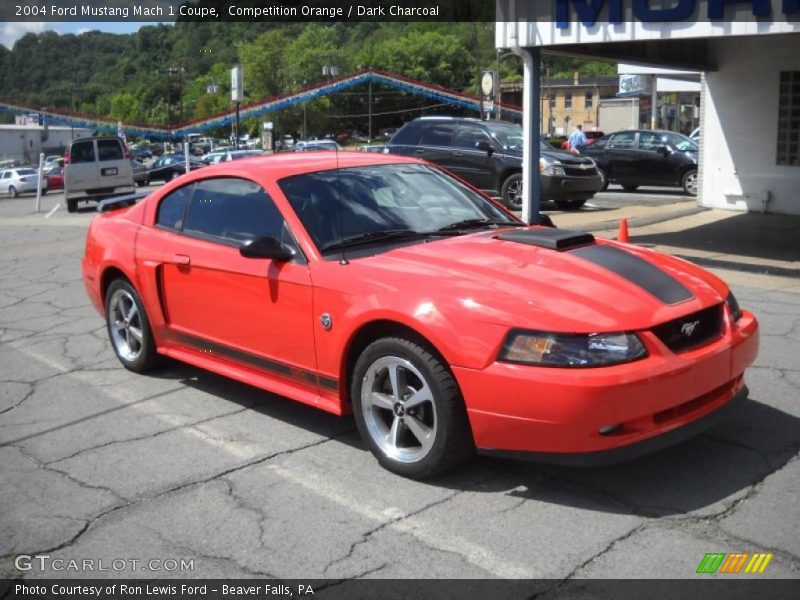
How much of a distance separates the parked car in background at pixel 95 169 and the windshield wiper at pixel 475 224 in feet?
68.4

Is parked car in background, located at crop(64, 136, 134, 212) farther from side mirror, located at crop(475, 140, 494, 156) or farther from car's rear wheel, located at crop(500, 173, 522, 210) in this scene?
car's rear wheel, located at crop(500, 173, 522, 210)

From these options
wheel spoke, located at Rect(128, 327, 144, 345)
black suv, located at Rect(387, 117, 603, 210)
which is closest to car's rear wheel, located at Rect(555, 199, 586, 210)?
black suv, located at Rect(387, 117, 603, 210)

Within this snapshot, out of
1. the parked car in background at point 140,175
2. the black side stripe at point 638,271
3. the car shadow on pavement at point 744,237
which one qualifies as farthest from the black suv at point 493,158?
the parked car in background at point 140,175

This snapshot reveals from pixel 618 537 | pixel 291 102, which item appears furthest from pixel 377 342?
pixel 291 102

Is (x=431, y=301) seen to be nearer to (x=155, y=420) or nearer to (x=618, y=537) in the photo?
(x=618, y=537)

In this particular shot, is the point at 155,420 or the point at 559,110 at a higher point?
the point at 559,110

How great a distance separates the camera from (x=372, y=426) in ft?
14.4

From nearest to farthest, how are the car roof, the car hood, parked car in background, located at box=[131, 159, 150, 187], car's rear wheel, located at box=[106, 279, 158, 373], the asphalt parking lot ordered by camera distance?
1. the asphalt parking lot
2. the car hood
3. the car roof
4. car's rear wheel, located at box=[106, 279, 158, 373]
5. parked car in background, located at box=[131, 159, 150, 187]

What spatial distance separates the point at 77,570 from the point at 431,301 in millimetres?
1896

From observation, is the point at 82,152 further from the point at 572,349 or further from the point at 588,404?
the point at 588,404

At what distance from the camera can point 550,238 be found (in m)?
4.66

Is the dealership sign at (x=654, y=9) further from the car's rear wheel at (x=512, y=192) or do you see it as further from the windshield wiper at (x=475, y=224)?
the windshield wiper at (x=475, y=224)

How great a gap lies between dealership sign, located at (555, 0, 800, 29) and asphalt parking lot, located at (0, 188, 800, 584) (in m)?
4.87
